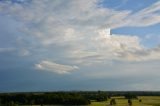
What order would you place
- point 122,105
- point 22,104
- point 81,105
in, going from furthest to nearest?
point 22,104 → point 81,105 → point 122,105

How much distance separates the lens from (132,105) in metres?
126

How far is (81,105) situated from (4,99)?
3439 centimetres

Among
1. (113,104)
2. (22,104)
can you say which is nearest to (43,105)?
(22,104)

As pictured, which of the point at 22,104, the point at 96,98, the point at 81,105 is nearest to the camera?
the point at 81,105

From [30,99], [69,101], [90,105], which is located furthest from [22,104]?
[90,105]

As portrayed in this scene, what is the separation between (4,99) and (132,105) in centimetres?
5540

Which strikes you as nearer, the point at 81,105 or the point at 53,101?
the point at 81,105

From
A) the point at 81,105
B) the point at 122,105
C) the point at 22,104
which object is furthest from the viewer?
the point at 22,104

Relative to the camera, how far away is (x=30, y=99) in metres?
152

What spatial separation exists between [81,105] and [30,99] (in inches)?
973

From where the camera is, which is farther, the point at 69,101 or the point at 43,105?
the point at 69,101

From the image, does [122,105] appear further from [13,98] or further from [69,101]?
[13,98]

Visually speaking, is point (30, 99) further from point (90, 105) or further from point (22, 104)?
point (90, 105)

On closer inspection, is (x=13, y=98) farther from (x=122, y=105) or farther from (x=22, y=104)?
(x=122, y=105)
